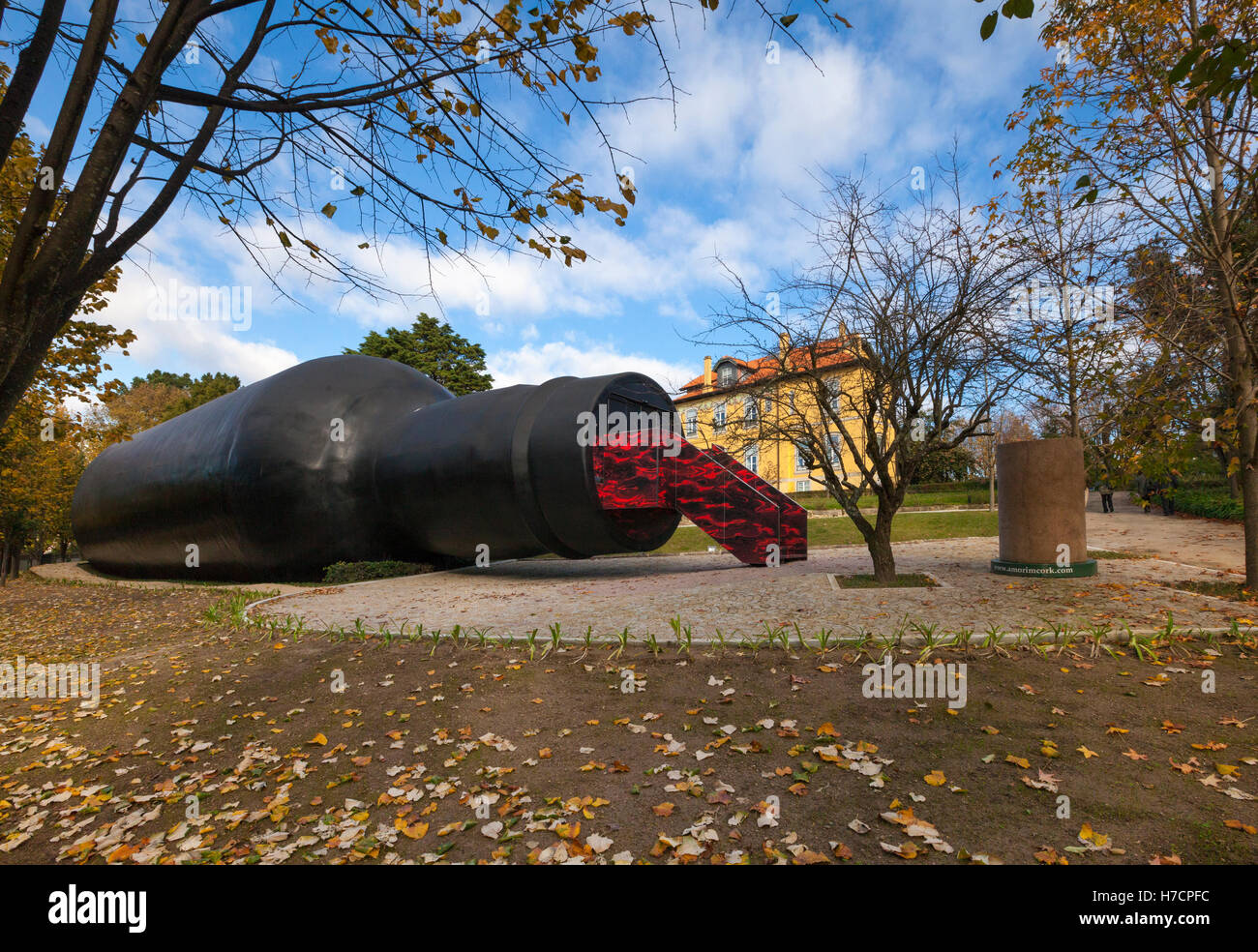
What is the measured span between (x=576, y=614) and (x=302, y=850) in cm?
515

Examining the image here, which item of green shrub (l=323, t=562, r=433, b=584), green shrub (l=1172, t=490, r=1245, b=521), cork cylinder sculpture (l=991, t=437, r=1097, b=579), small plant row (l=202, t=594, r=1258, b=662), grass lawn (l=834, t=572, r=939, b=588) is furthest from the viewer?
green shrub (l=1172, t=490, r=1245, b=521)

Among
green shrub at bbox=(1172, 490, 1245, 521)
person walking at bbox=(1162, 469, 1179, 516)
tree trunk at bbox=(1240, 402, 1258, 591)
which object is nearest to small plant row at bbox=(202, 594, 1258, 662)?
tree trunk at bbox=(1240, 402, 1258, 591)

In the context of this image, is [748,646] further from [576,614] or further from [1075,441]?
[1075,441]

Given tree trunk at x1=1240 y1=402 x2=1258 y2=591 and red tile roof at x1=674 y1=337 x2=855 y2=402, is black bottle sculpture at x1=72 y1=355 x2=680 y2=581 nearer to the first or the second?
red tile roof at x1=674 y1=337 x2=855 y2=402

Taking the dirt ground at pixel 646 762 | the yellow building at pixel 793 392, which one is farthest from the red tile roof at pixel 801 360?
the dirt ground at pixel 646 762

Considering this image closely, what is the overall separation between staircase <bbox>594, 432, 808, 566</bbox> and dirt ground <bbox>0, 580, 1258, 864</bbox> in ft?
19.0

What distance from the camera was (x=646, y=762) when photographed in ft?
13.9

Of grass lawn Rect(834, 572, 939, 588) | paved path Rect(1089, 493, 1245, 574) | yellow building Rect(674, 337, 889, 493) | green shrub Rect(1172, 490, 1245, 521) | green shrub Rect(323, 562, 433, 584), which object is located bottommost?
green shrub Rect(323, 562, 433, 584)

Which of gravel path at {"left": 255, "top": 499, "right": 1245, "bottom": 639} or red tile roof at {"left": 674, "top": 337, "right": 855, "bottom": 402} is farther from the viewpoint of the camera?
red tile roof at {"left": 674, "top": 337, "right": 855, "bottom": 402}

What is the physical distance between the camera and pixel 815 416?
36.1ft

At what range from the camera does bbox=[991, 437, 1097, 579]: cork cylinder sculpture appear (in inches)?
390
